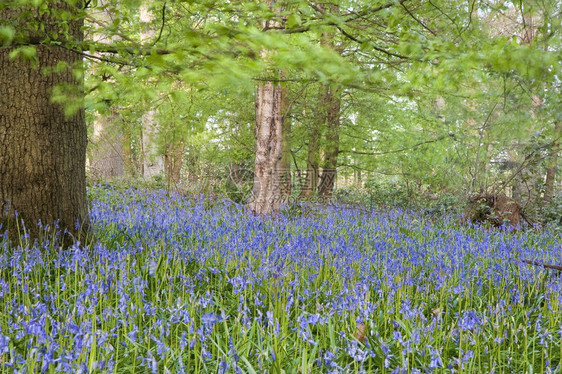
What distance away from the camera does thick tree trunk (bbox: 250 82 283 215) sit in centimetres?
732

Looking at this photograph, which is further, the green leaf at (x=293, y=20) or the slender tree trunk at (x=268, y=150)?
the slender tree trunk at (x=268, y=150)

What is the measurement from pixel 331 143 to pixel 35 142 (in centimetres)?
789

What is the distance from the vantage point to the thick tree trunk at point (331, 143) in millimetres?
10648

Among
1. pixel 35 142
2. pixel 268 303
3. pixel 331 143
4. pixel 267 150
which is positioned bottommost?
pixel 268 303

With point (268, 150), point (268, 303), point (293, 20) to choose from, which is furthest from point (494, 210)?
point (293, 20)

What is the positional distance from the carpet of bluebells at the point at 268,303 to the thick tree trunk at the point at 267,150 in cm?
117

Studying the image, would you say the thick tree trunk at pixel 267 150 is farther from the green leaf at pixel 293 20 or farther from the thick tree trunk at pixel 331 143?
the green leaf at pixel 293 20

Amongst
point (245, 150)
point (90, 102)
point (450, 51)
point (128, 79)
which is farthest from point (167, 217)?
point (245, 150)

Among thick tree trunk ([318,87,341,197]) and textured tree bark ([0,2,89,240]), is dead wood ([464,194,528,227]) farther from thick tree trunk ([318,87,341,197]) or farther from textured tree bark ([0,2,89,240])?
textured tree bark ([0,2,89,240])

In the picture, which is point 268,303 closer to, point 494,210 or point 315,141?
point 494,210

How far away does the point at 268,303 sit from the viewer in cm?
319

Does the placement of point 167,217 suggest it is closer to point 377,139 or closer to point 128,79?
point 128,79

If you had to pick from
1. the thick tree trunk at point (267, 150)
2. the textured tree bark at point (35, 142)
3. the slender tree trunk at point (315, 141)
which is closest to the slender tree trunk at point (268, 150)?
the thick tree trunk at point (267, 150)

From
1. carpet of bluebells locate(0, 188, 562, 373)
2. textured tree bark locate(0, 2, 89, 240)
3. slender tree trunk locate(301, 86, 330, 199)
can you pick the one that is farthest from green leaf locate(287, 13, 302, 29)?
slender tree trunk locate(301, 86, 330, 199)
